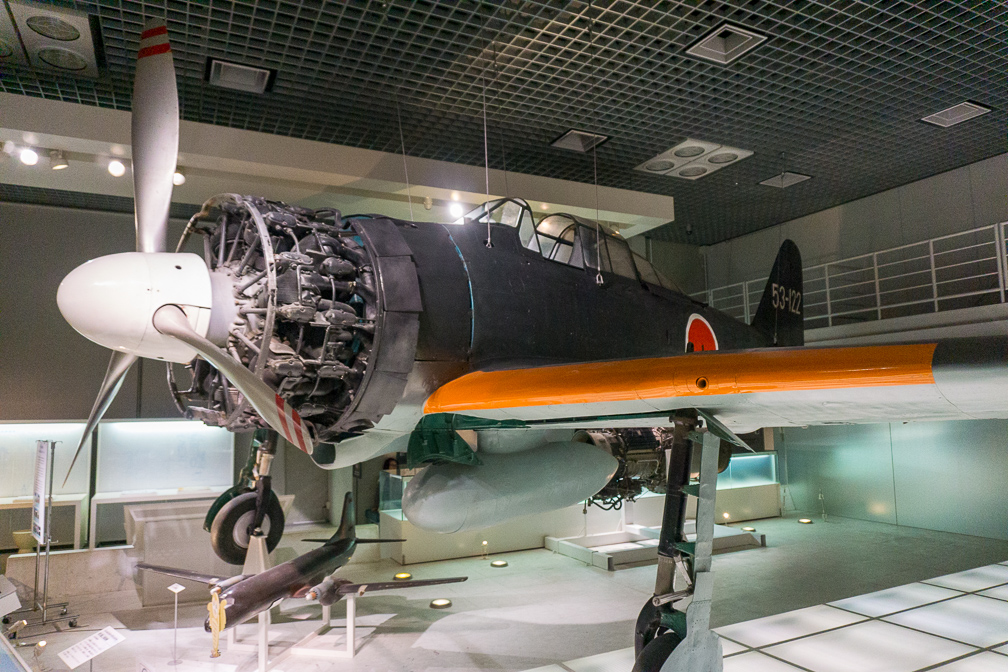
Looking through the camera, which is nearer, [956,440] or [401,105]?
[401,105]

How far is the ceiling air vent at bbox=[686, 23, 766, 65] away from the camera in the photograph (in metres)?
4.44

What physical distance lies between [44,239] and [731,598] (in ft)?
23.3

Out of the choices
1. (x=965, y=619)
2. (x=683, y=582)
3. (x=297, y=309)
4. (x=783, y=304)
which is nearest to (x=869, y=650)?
(x=965, y=619)

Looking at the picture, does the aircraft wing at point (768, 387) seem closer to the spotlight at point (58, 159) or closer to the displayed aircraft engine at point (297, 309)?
the displayed aircraft engine at point (297, 309)

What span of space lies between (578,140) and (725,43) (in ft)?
5.55

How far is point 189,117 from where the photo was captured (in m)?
5.27

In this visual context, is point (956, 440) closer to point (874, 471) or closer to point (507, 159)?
point (874, 471)

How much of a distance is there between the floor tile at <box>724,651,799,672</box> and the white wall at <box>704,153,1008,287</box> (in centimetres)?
578

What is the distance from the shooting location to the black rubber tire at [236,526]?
13.6 ft

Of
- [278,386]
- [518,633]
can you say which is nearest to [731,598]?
[518,633]

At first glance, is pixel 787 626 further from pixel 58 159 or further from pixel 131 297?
pixel 58 159

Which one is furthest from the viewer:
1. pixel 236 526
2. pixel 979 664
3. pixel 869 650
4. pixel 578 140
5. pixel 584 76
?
pixel 578 140

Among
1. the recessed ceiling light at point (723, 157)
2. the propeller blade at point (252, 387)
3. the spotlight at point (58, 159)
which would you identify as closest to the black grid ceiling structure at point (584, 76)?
the recessed ceiling light at point (723, 157)

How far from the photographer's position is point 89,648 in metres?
3.04
